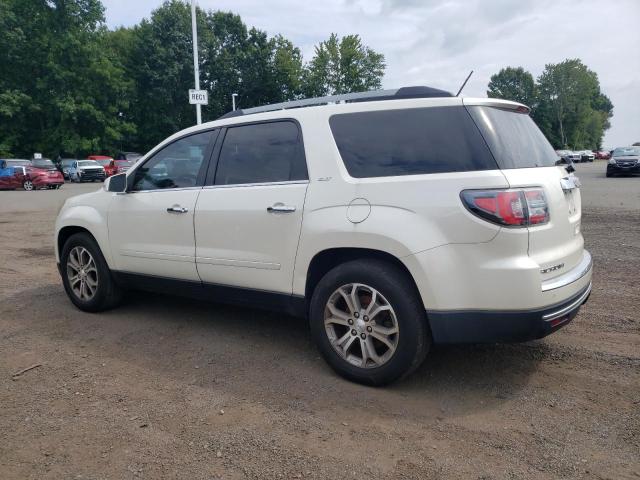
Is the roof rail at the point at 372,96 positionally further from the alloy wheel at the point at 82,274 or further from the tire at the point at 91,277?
the alloy wheel at the point at 82,274

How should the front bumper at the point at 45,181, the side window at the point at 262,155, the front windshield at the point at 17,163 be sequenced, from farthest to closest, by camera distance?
the front windshield at the point at 17,163, the front bumper at the point at 45,181, the side window at the point at 262,155

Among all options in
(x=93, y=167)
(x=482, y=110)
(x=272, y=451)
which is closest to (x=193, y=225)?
(x=272, y=451)

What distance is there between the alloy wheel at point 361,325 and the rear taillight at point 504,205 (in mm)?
789

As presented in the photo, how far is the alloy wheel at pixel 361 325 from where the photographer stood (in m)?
3.33

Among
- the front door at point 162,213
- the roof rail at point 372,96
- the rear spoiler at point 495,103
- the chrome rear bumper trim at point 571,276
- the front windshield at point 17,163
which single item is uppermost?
the front windshield at point 17,163

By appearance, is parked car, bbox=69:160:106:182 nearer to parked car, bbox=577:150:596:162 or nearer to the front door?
the front door

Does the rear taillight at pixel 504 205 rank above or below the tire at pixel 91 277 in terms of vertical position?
above

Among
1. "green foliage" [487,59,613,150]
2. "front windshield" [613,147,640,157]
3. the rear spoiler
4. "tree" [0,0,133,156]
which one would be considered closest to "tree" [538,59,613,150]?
"green foliage" [487,59,613,150]

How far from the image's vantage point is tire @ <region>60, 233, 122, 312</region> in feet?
16.7

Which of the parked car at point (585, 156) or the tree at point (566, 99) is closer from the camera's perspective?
the parked car at point (585, 156)

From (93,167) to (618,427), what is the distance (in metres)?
36.7

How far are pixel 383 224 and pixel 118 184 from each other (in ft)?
9.25

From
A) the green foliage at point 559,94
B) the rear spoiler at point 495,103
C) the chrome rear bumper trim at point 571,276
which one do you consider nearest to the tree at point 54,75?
the rear spoiler at point 495,103

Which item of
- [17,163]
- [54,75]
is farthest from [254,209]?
[54,75]
